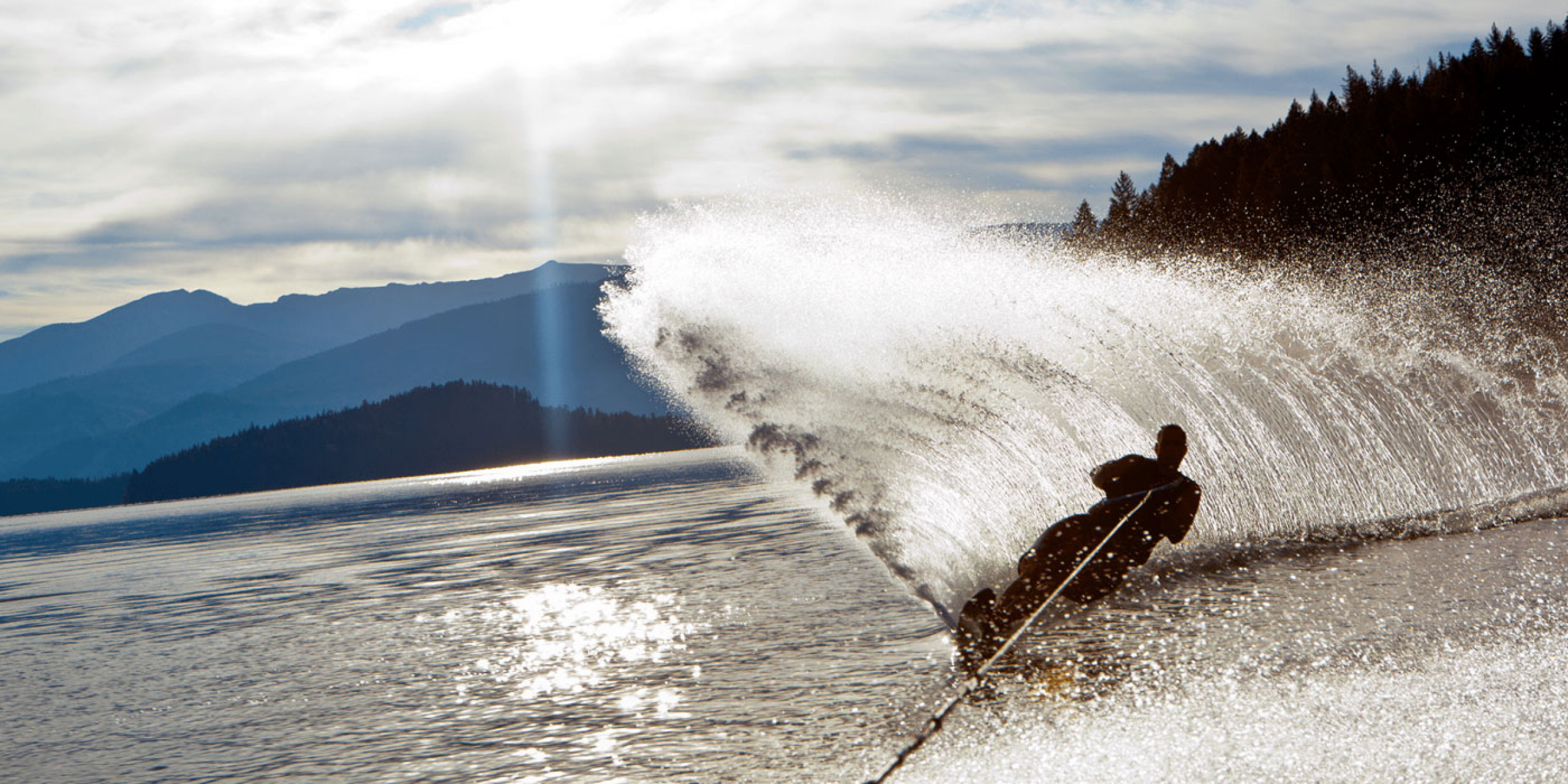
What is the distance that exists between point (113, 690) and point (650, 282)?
10.9 metres

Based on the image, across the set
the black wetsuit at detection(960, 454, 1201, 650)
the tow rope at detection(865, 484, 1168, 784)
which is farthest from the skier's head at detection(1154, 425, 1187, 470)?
the tow rope at detection(865, 484, 1168, 784)

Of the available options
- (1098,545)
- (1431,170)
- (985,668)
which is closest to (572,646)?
(985,668)

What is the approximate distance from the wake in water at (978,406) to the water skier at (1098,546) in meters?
3.20

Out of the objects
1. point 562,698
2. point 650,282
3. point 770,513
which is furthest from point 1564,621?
point 770,513

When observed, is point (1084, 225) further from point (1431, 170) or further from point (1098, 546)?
point (1098, 546)

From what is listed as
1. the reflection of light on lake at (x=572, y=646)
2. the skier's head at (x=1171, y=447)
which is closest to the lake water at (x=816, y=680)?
the reflection of light on lake at (x=572, y=646)

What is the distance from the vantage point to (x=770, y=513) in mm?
→ 41031

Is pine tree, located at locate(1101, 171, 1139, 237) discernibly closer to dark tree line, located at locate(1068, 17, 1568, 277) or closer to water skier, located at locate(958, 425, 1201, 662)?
dark tree line, located at locate(1068, 17, 1568, 277)

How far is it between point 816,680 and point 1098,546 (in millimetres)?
3215

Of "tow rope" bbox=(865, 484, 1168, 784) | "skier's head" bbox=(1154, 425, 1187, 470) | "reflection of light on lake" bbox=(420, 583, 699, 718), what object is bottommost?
"reflection of light on lake" bbox=(420, 583, 699, 718)

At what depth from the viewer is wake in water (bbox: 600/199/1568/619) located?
18297 mm

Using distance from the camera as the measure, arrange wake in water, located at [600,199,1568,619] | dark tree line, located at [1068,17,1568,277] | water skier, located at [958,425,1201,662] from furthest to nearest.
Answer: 1. dark tree line, located at [1068,17,1568,277]
2. wake in water, located at [600,199,1568,619]
3. water skier, located at [958,425,1201,662]

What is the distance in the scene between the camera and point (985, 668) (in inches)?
423

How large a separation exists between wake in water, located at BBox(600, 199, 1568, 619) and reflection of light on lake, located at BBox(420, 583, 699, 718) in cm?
378
